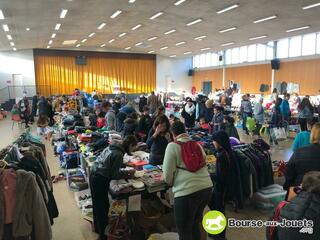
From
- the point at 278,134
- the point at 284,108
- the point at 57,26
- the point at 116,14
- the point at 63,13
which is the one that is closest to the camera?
the point at 278,134

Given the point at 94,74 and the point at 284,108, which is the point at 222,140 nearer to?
the point at 284,108

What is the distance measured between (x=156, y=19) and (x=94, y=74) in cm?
1224

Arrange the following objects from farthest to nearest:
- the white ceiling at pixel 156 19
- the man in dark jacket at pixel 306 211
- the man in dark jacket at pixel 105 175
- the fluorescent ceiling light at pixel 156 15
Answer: the fluorescent ceiling light at pixel 156 15, the white ceiling at pixel 156 19, the man in dark jacket at pixel 105 175, the man in dark jacket at pixel 306 211

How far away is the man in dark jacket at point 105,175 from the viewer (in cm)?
291

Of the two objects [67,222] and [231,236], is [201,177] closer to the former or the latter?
[231,236]

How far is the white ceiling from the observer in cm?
931

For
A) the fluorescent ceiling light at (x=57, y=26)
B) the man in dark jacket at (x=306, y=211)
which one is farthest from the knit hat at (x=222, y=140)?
the fluorescent ceiling light at (x=57, y=26)

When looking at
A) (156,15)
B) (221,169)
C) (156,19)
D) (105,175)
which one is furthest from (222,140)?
(156,19)

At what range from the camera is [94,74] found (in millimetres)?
22969

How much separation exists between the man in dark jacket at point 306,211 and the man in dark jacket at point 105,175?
5.58 ft

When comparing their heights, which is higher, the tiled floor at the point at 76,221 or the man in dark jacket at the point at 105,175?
the man in dark jacket at the point at 105,175

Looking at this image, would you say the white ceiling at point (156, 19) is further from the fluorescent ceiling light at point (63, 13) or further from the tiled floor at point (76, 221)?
the tiled floor at point (76, 221)

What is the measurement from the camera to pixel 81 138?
17.3ft

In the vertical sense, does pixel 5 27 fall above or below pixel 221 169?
above
